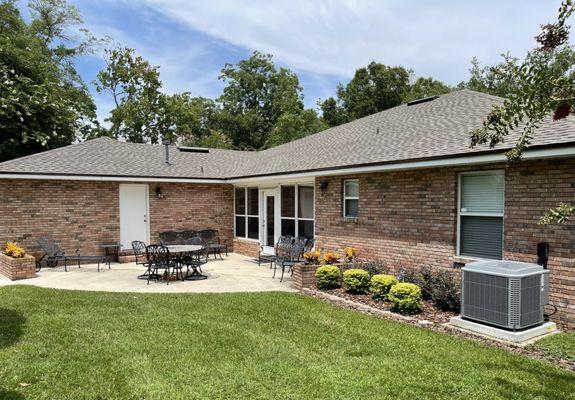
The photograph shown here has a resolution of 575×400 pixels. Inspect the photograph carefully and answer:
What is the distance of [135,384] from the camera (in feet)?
15.0

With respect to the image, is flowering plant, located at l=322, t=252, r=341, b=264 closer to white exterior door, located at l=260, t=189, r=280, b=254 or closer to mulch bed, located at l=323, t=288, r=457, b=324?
mulch bed, located at l=323, t=288, r=457, b=324

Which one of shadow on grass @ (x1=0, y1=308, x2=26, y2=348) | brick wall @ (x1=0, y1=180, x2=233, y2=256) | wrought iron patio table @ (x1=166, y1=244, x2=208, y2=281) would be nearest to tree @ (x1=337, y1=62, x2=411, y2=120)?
brick wall @ (x1=0, y1=180, x2=233, y2=256)

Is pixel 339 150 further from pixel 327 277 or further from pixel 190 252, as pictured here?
pixel 190 252

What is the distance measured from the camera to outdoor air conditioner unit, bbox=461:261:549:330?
20.0 ft

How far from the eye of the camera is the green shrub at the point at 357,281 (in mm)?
8852

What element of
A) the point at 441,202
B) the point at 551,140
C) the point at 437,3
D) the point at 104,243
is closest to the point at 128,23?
the point at 104,243

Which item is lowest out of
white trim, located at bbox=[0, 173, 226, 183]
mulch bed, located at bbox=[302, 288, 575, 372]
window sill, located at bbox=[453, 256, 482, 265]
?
mulch bed, located at bbox=[302, 288, 575, 372]

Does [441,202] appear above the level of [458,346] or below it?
above

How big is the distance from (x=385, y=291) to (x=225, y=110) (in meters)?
37.9

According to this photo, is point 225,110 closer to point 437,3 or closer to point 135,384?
point 437,3

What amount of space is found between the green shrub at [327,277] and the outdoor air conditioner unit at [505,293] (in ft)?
10.3

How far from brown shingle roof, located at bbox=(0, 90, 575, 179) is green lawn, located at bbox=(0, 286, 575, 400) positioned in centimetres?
359

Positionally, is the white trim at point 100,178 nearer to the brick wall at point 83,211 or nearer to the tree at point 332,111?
the brick wall at point 83,211

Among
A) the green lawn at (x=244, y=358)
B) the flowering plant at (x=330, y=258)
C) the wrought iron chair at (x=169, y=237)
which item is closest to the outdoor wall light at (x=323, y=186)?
the flowering plant at (x=330, y=258)
